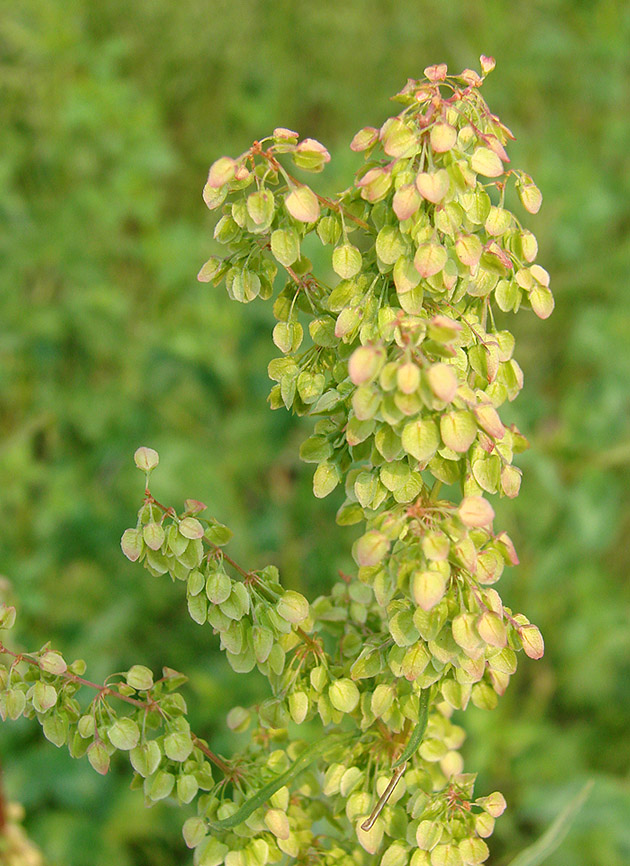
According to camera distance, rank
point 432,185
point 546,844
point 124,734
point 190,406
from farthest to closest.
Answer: point 190,406 → point 546,844 → point 124,734 → point 432,185

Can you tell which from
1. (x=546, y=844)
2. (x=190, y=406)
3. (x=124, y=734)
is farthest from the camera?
(x=190, y=406)

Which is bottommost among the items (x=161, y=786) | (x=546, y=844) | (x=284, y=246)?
(x=161, y=786)

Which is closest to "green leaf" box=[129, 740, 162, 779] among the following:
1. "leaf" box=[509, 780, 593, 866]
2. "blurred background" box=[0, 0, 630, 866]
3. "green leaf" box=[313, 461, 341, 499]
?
"green leaf" box=[313, 461, 341, 499]

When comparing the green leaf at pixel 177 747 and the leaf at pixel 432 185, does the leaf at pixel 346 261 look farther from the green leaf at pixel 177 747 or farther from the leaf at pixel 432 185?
the green leaf at pixel 177 747

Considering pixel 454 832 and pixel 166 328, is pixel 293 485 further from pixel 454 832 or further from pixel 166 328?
pixel 454 832

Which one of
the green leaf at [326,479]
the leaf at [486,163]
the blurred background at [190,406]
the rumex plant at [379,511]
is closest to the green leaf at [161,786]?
the rumex plant at [379,511]

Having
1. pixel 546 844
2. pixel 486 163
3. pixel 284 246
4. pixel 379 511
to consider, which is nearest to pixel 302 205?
pixel 284 246

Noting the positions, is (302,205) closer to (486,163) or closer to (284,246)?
(284,246)

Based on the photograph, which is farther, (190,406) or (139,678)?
(190,406)
